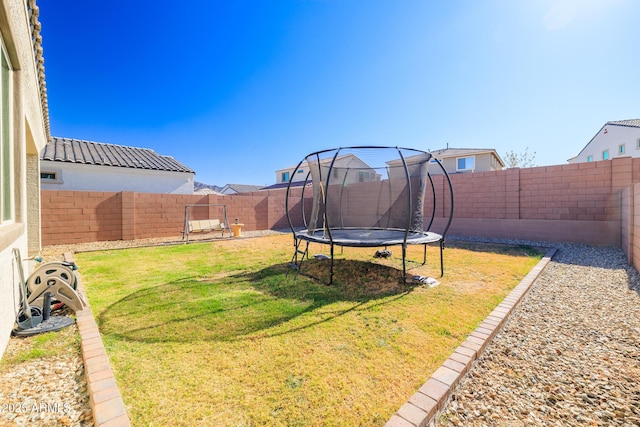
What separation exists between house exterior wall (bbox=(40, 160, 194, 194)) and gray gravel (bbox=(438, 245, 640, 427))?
47.6ft

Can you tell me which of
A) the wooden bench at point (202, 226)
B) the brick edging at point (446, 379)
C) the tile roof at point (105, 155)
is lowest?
the brick edging at point (446, 379)

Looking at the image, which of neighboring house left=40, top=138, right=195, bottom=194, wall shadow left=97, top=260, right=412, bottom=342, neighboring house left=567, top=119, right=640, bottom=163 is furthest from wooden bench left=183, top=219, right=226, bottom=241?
neighboring house left=567, top=119, right=640, bottom=163

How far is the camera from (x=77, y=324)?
2508 millimetres

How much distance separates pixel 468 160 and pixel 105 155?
865 inches

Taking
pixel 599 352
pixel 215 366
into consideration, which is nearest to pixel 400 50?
pixel 599 352

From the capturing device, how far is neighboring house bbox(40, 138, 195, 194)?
10.8m

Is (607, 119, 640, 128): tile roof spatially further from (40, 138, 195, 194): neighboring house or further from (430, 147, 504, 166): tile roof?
(40, 138, 195, 194): neighboring house

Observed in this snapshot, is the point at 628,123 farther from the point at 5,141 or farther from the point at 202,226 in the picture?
the point at 5,141

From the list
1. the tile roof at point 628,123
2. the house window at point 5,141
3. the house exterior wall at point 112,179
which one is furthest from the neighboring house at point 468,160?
the house window at point 5,141

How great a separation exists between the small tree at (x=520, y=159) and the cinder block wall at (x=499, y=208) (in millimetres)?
24582

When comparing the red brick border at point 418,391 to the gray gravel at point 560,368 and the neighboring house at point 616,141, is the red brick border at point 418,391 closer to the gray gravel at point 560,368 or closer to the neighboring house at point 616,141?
the gray gravel at point 560,368

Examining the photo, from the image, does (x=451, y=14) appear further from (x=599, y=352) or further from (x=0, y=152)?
(x=0, y=152)

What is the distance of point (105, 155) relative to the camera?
42.0ft

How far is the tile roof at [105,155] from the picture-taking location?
11.3 metres
